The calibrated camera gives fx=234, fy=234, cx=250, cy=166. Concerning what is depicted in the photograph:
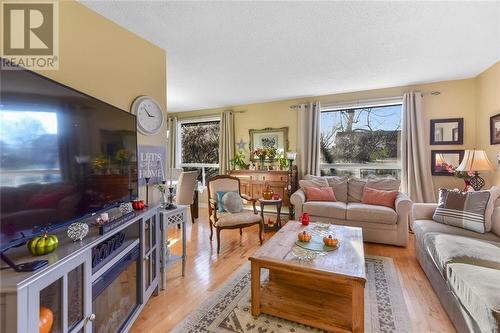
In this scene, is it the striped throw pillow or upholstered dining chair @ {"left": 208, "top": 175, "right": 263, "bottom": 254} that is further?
upholstered dining chair @ {"left": 208, "top": 175, "right": 263, "bottom": 254}

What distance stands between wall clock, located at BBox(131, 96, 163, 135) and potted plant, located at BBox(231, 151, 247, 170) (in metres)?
2.68

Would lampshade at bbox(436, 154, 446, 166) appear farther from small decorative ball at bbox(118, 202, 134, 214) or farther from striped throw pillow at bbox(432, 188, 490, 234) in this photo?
small decorative ball at bbox(118, 202, 134, 214)

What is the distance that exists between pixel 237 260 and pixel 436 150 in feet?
12.2

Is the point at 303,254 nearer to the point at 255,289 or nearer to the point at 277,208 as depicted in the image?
the point at 255,289

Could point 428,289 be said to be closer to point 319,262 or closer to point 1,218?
point 319,262

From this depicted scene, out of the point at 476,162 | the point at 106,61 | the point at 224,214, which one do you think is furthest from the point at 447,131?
the point at 106,61

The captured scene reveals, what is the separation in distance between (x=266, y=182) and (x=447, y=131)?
317 cm

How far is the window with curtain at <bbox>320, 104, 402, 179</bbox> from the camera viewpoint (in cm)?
432

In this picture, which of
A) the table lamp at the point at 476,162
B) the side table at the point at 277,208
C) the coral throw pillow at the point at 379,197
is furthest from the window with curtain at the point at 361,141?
the side table at the point at 277,208

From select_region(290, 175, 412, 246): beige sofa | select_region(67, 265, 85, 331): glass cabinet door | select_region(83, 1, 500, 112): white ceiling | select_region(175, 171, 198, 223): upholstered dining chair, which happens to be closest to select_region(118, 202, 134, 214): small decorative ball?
select_region(67, 265, 85, 331): glass cabinet door

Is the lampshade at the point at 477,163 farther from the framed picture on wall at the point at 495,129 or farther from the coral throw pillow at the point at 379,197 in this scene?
the coral throw pillow at the point at 379,197

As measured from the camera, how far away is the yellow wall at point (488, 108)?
3162 millimetres

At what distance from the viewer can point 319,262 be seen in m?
1.79

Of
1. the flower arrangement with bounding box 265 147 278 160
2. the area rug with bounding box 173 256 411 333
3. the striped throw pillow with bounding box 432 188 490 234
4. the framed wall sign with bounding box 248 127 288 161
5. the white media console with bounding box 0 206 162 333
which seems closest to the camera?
the white media console with bounding box 0 206 162 333
